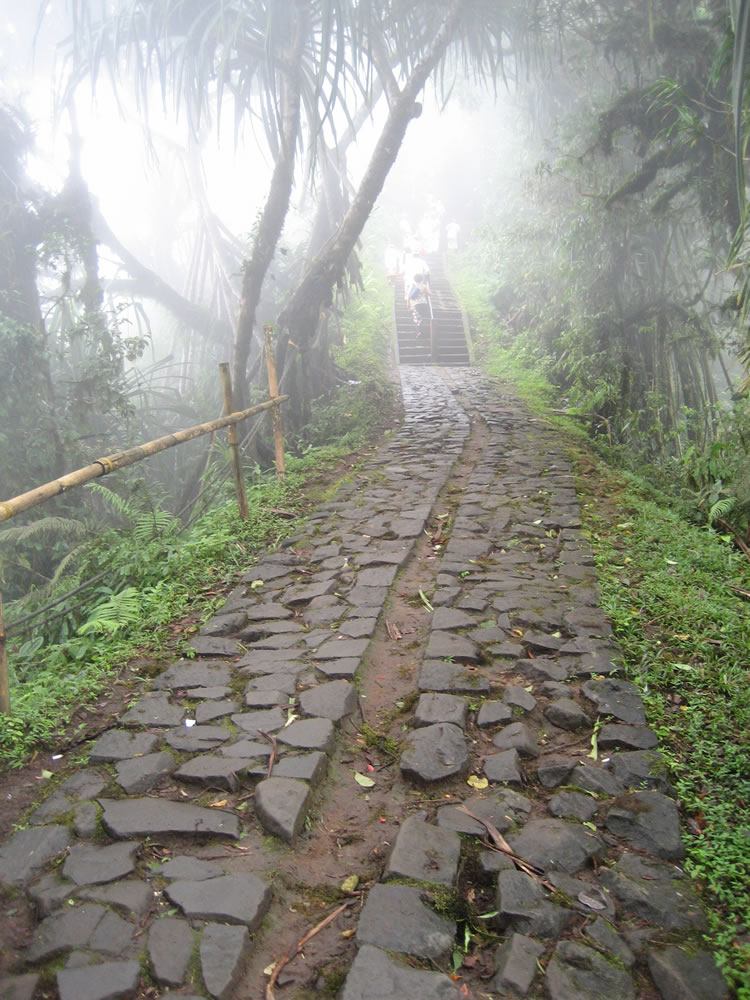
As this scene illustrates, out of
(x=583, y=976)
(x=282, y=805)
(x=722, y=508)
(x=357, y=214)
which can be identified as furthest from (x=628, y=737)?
(x=357, y=214)

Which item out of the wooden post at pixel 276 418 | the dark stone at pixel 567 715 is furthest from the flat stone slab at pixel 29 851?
the wooden post at pixel 276 418

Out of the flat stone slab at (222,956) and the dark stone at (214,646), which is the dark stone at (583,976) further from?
the dark stone at (214,646)

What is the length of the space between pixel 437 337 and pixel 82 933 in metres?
13.8

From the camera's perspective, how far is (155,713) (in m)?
2.84

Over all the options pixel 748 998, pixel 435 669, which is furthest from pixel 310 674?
pixel 748 998

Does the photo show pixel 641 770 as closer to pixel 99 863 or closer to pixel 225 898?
pixel 225 898

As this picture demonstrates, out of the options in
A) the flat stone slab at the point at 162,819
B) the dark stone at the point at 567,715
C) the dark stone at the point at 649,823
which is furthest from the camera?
the dark stone at the point at 567,715

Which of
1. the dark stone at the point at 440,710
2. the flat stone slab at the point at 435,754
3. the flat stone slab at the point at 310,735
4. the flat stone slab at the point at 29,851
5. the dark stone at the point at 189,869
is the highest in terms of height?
the flat stone slab at the point at 29,851

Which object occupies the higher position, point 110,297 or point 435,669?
point 110,297

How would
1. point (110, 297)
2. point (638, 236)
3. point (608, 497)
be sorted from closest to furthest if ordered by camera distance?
point (608, 497) → point (638, 236) → point (110, 297)

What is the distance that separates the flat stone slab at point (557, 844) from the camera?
2.03 m

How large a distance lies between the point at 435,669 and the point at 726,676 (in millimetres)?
1094

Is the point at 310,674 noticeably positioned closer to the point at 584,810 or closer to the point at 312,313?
the point at 584,810

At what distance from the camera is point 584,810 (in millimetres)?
2240
